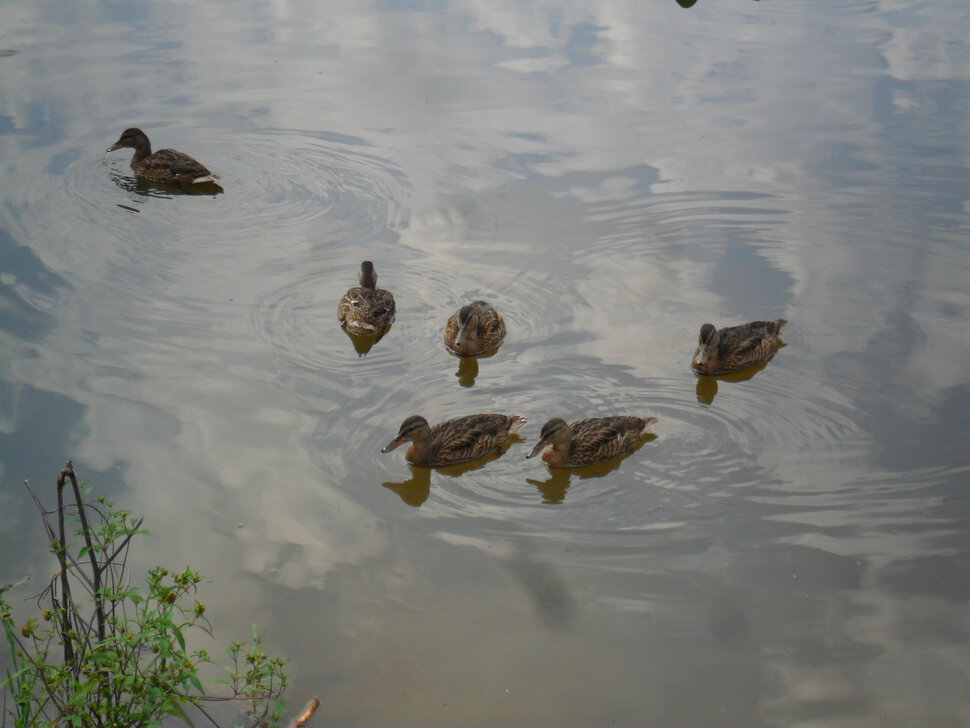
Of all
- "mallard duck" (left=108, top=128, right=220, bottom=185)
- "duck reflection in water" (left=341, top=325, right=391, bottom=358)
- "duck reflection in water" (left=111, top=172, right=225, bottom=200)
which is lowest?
"duck reflection in water" (left=341, top=325, right=391, bottom=358)

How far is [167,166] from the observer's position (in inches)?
424

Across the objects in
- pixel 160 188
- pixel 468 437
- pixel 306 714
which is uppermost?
pixel 160 188

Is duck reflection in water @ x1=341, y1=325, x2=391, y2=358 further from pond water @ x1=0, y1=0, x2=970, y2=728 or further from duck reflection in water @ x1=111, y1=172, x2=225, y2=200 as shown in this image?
duck reflection in water @ x1=111, y1=172, x2=225, y2=200

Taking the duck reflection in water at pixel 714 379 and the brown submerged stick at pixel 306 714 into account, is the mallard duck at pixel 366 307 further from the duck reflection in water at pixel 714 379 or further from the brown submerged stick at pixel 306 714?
the brown submerged stick at pixel 306 714

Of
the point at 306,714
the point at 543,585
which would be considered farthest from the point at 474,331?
the point at 306,714

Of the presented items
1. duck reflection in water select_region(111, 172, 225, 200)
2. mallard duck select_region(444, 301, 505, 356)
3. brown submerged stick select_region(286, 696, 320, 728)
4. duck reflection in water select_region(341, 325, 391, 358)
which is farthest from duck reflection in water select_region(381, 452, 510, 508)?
duck reflection in water select_region(111, 172, 225, 200)

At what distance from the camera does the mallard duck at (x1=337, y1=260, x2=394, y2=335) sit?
27.8ft

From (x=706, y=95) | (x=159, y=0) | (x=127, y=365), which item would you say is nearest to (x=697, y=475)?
(x=127, y=365)

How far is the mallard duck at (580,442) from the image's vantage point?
711 cm

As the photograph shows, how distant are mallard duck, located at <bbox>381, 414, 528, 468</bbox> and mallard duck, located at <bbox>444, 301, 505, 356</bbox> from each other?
3.04 feet

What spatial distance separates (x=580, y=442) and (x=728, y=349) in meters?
1.61

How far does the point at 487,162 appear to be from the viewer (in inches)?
436

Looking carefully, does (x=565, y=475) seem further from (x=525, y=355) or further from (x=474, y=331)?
(x=474, y=331)

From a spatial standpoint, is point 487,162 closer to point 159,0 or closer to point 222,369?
point 222,369
